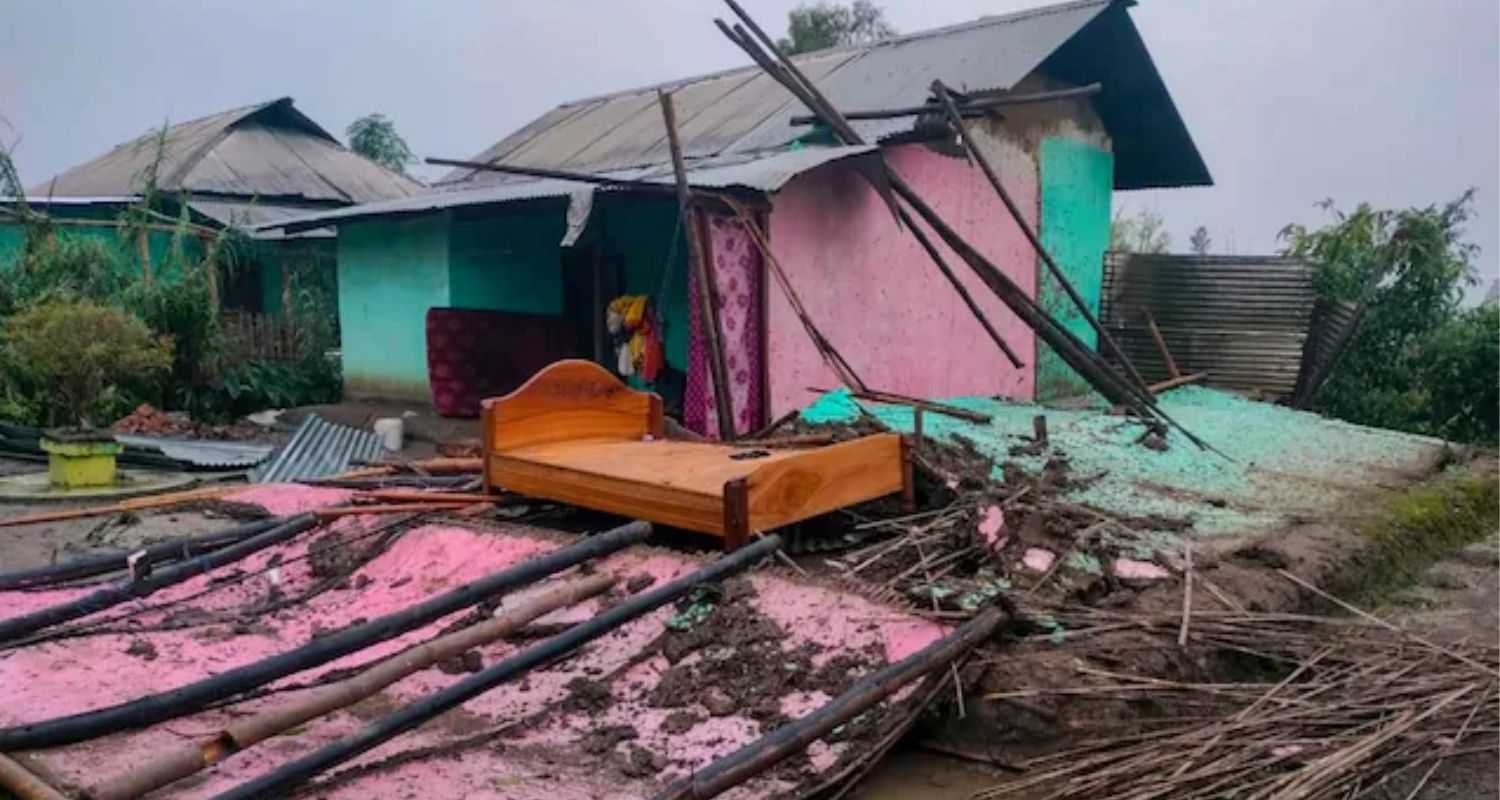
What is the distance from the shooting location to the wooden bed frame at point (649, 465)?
4250 millimetres

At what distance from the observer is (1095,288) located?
12.9 meters

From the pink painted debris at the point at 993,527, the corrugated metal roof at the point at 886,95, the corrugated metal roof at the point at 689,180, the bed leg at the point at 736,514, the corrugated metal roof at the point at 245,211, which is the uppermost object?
the corrugated metal roof at the point at 886,95

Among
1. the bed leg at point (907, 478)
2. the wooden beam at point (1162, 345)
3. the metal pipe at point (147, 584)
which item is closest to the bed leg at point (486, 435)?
the metal pipe at point (147, 584)

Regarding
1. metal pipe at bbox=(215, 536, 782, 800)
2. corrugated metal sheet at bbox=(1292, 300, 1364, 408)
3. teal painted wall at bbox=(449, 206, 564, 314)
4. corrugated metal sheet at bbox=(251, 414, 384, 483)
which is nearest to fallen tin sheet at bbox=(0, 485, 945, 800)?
metal pipe at bbox=(215, 536, 782, 800)

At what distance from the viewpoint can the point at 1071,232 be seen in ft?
40.4

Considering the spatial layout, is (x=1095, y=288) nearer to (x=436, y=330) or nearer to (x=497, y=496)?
(x=436, y=330)

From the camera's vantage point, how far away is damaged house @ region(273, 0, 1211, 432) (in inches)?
337

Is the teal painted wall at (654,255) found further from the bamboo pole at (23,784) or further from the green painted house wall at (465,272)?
the bamboo pole at (23,784)

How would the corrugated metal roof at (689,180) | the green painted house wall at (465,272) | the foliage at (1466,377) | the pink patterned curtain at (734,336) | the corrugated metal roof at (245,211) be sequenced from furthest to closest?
1. the corrugated metal roof at (245,211)
2. the foliage at (1466,377)
3. the green painted house wall at (465,272)
4. the pink patterned curtain at (734,336)
5. the corrugated metal roof at (689,180)

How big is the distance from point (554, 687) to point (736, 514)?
0.91m

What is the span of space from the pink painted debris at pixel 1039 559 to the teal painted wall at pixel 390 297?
315 inches

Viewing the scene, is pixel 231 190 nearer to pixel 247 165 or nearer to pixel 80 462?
pixel 247 165

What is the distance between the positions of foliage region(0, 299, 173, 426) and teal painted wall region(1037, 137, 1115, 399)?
8.72 m

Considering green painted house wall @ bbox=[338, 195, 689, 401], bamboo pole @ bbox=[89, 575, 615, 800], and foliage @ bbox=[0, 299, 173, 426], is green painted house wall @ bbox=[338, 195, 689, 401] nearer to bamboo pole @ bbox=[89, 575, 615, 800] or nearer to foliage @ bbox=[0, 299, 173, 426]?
foliage @ bbox=[0, 299, 173, 426]
